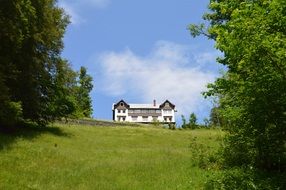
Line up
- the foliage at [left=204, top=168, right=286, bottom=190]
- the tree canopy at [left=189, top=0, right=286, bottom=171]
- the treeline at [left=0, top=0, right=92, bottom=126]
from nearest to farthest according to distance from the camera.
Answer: the tree canopy at [left=189, top=0, right=286, bottom=171] < the foliage at [left=204, top=168, right=286, bottom=190] < the treeline at [left=0, top=0, right=92, bottom=126]

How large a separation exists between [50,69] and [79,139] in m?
6.40

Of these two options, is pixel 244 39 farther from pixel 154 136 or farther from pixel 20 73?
pixel 154 136

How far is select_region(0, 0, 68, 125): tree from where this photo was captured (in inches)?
1267

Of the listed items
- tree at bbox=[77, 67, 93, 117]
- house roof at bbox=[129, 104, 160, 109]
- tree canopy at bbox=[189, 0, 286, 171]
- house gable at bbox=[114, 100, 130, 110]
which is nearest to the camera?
tree canopy at bbox=[189, 0, 286, 171]

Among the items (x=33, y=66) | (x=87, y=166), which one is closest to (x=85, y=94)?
(x=33, y=66)

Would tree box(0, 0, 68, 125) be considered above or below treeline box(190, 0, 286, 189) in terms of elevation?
above

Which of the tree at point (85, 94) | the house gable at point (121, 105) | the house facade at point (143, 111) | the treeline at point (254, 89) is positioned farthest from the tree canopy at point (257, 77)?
the house gable at point (121, 105)

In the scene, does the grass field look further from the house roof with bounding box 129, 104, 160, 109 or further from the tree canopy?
the house roof with bounding box 129, 104, 160, 109

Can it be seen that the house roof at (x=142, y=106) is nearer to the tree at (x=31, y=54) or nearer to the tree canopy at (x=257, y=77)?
the tree at (x=31, y=54)

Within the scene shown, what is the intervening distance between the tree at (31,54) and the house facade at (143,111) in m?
153

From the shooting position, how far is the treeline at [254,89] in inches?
602

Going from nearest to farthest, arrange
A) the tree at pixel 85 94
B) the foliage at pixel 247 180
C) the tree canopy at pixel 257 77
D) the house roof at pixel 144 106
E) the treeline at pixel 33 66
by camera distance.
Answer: the tree canopy at pixel 257 77 → the foliage at pixel 247 180 → the treeline at pixel 33 66 → the tree at pixel 85 94 → the house roof at pixel 144 106

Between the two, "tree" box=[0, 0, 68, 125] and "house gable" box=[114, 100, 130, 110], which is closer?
"tree" box=[0, 0, 68, 125]

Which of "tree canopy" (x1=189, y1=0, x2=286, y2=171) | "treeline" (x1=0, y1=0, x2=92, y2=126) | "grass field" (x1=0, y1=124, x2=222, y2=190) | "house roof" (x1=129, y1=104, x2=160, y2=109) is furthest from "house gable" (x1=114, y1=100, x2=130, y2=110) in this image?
"tree canopy" (x1=189, y1=0, x2=286, y2=171)
